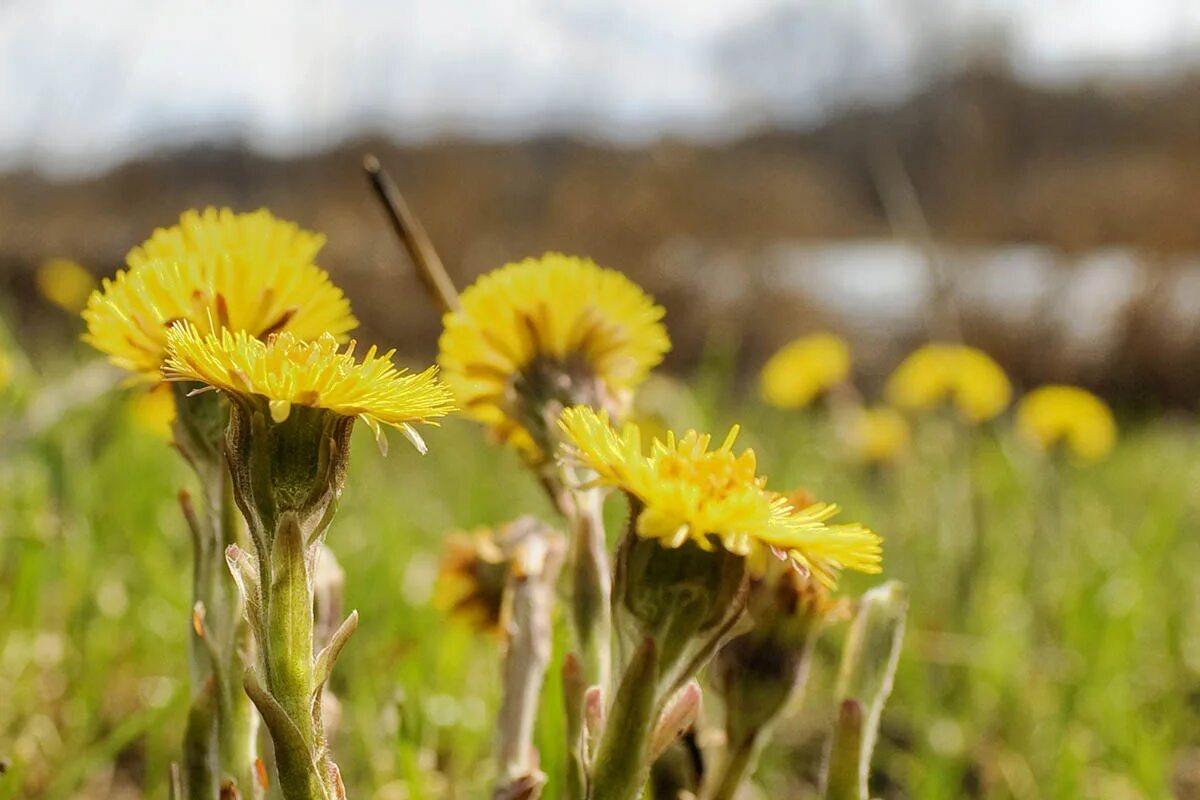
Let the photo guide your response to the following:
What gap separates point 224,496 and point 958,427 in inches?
89.3

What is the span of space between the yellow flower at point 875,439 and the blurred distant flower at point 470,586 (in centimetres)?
225

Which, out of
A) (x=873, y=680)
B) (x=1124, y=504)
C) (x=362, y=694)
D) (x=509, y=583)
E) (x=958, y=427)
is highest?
(x=509, y=583)

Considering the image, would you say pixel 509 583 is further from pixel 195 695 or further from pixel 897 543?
pixel 897 543

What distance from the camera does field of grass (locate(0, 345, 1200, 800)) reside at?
125cm

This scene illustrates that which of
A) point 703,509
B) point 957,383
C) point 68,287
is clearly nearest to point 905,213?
point 703,509

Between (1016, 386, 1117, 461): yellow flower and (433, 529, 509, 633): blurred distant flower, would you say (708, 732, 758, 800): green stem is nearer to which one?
(433, 529, 509, 633): blurred distant flower

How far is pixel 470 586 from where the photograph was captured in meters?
1.06

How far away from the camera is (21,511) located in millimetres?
1728

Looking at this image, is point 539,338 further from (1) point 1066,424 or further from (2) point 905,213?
(1) point 1066,424

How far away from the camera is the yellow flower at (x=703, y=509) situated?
521 mm

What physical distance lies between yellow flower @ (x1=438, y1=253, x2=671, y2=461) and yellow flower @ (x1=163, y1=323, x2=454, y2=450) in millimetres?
225

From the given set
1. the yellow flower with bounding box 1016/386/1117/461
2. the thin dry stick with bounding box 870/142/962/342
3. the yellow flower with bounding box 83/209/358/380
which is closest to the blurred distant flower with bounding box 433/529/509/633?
the yellow flower with bounding box 83/209/358/380

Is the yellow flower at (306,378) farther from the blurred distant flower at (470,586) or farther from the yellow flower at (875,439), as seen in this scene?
the yellow flower at (875,439)

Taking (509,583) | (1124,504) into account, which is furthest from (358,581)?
Result: (1124,504)
